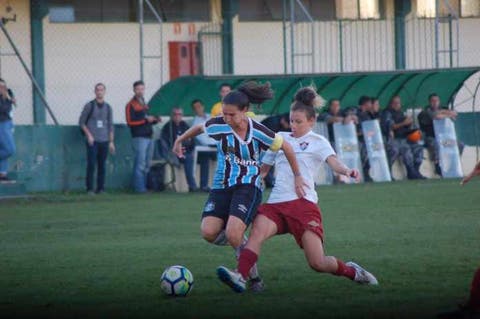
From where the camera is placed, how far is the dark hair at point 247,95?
9320 millimetres

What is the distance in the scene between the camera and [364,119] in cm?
2578

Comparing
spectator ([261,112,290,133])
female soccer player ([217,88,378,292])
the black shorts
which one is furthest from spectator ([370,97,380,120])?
the black shorts

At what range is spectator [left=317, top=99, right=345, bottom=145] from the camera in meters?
25.3

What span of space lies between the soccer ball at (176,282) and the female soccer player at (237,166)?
48 cm

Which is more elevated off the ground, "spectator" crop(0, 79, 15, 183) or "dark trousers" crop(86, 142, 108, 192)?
"spectator" crop(0, 79, 15, 183)

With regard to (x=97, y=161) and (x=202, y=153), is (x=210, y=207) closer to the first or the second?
(x=97, y=161)

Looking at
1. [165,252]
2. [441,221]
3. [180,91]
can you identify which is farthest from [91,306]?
[180,91]

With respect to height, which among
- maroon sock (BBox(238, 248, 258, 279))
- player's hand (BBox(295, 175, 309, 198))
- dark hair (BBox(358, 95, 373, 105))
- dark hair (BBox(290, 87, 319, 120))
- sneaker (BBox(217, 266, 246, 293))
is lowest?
sneaker (BBox(217, 266, 246, 293))

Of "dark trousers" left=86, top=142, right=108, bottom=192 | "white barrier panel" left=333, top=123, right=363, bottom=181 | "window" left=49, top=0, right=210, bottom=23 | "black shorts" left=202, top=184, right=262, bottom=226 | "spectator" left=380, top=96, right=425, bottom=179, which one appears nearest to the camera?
"black shorts" left=202, top=184, right=262, bottom=226

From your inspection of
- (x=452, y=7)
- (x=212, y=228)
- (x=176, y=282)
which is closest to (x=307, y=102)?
(x=212, y=228)

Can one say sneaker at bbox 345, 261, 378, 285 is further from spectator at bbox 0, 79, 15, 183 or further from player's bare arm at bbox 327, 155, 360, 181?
spectator at bbox 0, 79, 15, 183

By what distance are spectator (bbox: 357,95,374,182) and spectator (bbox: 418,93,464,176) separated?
1504 mm

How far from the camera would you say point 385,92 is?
2786 cm

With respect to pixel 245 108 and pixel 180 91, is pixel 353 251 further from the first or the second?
pixel 180 91
